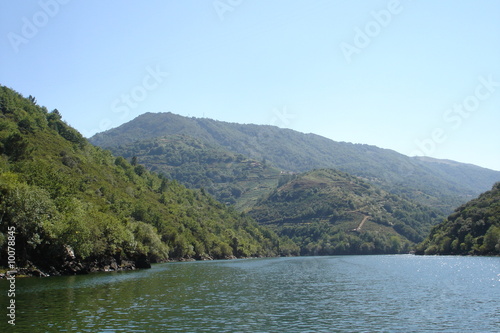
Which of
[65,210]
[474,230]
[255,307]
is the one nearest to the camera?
[255,307]

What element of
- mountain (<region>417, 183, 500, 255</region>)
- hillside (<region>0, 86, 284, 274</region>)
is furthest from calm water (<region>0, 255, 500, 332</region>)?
mountain (<region>417, 183, 500, 255</region>)

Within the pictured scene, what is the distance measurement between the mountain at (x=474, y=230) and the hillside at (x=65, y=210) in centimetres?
10932

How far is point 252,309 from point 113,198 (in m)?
117

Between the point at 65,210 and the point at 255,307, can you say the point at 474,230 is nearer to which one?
the point at 255,307

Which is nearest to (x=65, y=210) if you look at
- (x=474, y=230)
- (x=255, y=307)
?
(x=255, y=307)

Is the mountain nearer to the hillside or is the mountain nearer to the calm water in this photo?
the calm water

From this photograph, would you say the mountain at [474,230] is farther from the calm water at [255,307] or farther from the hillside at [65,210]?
the hillside at [65,210]

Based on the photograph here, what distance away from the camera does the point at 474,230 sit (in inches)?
6688

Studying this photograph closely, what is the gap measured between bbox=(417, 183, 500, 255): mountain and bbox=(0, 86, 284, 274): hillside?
10932 centimetres

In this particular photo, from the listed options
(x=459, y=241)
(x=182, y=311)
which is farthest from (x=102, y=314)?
(x=459, y=241)

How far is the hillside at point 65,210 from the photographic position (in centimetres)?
8112

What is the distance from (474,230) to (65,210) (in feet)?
494

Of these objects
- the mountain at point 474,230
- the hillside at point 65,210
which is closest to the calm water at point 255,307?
the hillside at point 65,210

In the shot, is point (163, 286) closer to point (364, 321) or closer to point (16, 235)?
point (16, 235)
